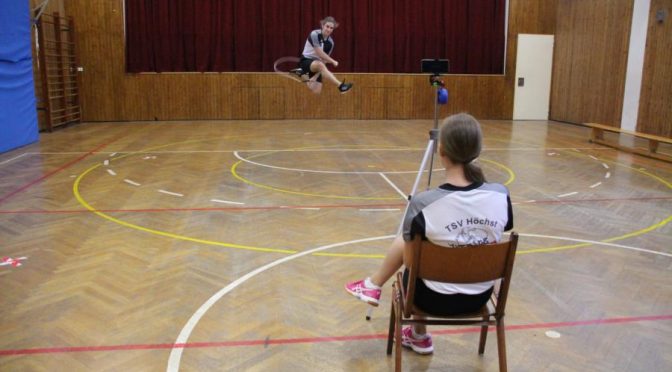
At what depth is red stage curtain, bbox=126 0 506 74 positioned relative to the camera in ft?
46.5

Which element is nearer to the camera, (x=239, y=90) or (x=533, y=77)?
(x=239, y=90)

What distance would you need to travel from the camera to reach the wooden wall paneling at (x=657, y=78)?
11.1 metres

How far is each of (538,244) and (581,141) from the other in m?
7.27

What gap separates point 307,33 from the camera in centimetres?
1483

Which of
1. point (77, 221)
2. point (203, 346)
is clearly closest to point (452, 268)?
point (203, 346)

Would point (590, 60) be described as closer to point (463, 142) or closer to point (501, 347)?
point (463, 142)

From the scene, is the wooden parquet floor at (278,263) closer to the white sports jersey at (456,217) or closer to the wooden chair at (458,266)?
the wooden chair at (458,266)

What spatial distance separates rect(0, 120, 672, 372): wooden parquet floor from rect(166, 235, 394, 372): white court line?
12 mm

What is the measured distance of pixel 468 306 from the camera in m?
2.51

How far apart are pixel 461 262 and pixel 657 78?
442 inches

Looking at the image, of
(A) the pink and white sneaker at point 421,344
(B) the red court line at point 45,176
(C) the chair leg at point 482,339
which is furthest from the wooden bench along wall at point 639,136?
(B) the red court line at point 45,176

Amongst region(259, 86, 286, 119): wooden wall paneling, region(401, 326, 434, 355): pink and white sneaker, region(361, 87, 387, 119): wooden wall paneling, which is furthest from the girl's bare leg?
region(361, 87, 387, 119): wooden wall paneling

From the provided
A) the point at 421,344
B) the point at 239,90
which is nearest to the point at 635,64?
the point at 239,90

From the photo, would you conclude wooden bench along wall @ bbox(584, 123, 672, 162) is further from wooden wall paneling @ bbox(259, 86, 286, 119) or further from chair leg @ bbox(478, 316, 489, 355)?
wooden wall paneling @ bbox(259, 86, 286, 119)
